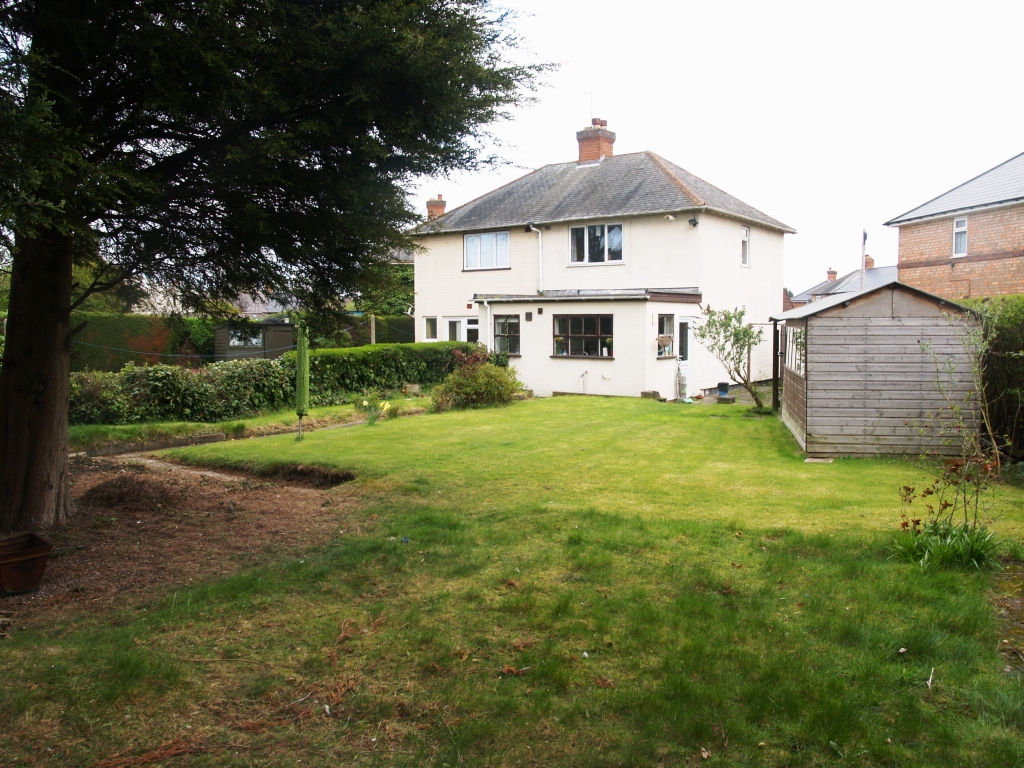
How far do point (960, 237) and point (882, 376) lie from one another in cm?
1933

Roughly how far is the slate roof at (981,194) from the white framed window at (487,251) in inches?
592

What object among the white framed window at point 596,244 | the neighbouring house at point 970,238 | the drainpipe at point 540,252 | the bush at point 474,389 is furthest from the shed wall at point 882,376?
the neighbouring house at point 970,238

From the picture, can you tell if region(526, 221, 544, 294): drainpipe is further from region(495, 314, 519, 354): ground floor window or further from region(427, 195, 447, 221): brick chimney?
region(427, 195, 447, 221): brick chimney

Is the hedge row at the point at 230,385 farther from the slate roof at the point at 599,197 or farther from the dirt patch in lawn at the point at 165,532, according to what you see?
the slate roof at the point at 599,197

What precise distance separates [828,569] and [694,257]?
19.5 metres

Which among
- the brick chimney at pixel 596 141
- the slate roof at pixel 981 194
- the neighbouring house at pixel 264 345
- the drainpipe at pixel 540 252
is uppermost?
the brick chimney at pixel 596 141

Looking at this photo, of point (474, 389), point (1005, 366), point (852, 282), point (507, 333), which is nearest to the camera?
point (1005, 366)

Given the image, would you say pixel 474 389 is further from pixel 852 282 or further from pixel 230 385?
pixel 852 282

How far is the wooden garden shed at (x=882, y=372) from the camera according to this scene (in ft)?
37.9

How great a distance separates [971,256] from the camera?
2677 cm

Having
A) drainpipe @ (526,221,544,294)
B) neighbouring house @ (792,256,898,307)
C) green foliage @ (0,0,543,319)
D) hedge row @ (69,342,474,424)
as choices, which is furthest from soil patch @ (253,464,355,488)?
neighbouring house @ (792,256,898,307)

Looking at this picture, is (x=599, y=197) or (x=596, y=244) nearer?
(x=596, y=244)

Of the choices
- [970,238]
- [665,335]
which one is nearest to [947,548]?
[665,335]

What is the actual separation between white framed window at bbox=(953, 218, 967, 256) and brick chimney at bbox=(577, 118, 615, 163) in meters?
12.9
